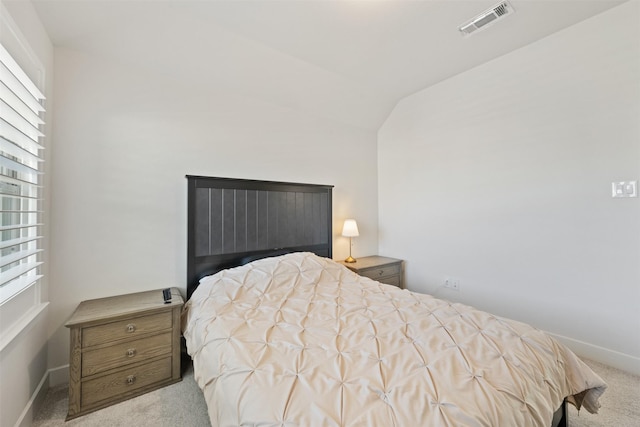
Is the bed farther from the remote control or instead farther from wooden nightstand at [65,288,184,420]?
wooden nightstand at [65,288,184,420]

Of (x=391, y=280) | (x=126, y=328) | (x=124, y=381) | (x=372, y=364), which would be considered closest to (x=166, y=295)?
(x=126, y=328)

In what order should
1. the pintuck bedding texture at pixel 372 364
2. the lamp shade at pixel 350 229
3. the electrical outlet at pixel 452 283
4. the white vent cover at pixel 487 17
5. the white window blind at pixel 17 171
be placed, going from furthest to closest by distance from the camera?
1. the lamp shade at pixel 350 229
2. the electrical outlet at pixel 452 283
3. the white vent cover at pixel 487 17
4. the white window blind at pixel 17 171
5. the pintuck bedding texture at pixel 372 364

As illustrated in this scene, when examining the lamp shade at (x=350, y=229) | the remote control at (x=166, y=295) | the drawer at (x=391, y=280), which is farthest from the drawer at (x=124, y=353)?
the drawer at (x=391, y=280)

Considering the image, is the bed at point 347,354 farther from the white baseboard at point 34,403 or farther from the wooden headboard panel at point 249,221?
Answer: the white baseboard at point 34,403

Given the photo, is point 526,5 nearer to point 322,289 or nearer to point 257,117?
point 257,117

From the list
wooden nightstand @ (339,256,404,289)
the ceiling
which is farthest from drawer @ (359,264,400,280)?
the ceiling

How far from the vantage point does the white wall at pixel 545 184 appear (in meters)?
1.96

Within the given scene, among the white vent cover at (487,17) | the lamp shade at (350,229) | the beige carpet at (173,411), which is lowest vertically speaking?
the beige carpet at (173,411)

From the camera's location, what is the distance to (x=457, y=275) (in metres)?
2.87

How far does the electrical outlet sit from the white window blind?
3365 mm

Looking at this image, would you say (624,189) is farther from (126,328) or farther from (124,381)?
(124,381)

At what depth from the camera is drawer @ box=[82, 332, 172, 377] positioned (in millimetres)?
1589

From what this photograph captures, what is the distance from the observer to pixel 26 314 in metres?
1.45

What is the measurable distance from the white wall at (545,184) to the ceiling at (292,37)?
0.25m
